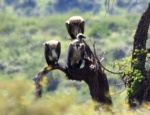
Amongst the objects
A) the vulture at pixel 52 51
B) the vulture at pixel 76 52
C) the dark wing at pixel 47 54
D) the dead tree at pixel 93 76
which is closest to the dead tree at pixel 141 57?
the dead tree at pixel 93 76

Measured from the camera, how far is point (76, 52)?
41.8 ft

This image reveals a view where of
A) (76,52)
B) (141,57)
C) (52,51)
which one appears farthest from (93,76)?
(141,57)

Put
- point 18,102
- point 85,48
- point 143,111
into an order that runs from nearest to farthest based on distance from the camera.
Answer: point 18,102 < point 143,111 < point 85,48

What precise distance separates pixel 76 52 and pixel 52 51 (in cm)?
61

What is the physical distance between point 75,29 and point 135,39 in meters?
1.46

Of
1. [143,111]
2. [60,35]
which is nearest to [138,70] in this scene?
[143,111]

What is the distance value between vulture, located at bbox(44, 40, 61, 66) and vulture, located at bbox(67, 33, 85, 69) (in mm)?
283

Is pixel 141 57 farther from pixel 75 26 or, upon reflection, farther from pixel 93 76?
pixel 75 26

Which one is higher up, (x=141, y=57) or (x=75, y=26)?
(x=75, y=26)

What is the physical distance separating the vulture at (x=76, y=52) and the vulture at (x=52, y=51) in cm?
28

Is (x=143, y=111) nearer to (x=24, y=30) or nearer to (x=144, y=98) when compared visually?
(x=144, y=98)

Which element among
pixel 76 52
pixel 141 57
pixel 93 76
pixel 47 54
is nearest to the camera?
pixel 93 76

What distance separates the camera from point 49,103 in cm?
Result: 723

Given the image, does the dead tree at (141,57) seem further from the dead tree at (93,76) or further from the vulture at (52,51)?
the vulture at (52,51)
